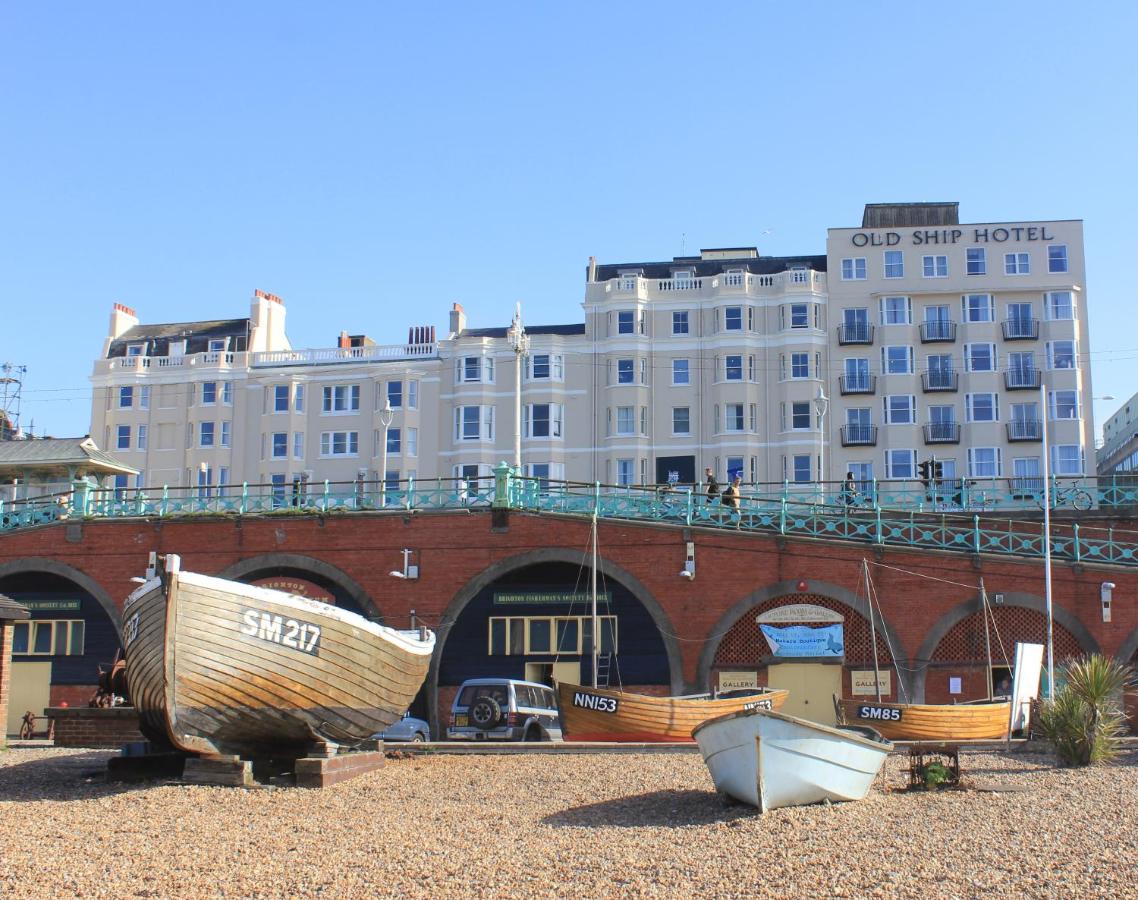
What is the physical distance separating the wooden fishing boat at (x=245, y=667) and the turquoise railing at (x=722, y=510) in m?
13.1

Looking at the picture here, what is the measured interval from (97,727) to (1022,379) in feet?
146

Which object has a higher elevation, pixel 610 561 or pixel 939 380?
pixel 939 380

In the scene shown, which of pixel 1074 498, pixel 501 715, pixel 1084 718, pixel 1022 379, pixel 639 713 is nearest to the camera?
pixel 1084 718

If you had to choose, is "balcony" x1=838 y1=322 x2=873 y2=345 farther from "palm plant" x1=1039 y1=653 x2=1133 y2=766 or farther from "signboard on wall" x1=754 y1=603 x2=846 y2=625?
"palm plant" x1=1039 y1=653 x2=1133 y2=766

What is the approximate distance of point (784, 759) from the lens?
1407cm

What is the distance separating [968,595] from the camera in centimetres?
2905

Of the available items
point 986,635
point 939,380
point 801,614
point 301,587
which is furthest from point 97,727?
point 939,380

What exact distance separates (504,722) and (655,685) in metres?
5.69

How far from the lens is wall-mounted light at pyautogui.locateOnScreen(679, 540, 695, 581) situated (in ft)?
98.8

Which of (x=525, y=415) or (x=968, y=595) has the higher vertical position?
(x=525, y=415)

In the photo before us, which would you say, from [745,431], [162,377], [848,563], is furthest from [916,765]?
[162,377]

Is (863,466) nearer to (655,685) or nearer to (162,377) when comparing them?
(655,685)

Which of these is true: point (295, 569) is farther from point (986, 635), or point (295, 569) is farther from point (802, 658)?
point (986, 635)

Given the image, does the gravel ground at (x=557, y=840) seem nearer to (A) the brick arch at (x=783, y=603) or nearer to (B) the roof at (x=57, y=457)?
(A) the brick arch at (x=783, y=603)
